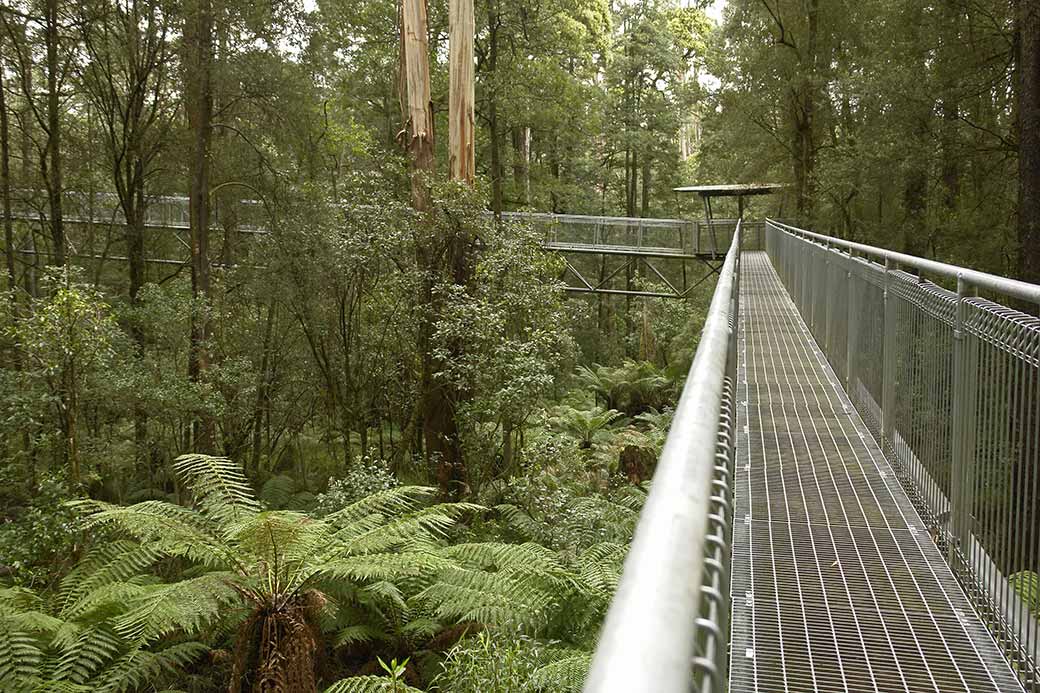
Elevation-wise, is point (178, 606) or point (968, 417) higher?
point (968, 417)

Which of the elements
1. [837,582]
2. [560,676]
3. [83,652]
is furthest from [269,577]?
[837,582]

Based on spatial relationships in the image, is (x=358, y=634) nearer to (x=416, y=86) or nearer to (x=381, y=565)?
(x=381, y=565)

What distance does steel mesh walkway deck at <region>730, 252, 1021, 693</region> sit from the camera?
9.79ft

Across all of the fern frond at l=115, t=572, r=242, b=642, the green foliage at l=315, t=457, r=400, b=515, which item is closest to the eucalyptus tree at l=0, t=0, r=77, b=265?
the green foliage at l=315, t=457, r=400, b=515

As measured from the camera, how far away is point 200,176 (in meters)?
14.7

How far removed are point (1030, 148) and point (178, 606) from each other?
41.0ft

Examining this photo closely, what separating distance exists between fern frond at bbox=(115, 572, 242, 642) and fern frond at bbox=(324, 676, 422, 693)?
1.23 metres

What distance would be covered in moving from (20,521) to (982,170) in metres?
18.8

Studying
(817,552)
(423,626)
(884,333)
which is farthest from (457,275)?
(817,552)

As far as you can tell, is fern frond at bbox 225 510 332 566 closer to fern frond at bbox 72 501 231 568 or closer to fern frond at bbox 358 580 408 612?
fern frond at bbox 72 501 231 568

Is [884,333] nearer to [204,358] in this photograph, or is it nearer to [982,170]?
[204,358]

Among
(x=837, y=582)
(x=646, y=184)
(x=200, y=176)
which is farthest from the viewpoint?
(x=646, y=184)

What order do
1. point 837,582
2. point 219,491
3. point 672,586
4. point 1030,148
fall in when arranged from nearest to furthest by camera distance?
point 672,586 < point 837,582 < point 219,491 < point 1030,148

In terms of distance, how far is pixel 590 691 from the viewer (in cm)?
64
